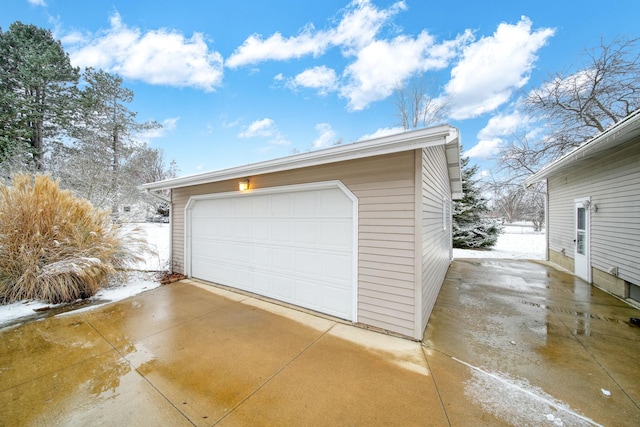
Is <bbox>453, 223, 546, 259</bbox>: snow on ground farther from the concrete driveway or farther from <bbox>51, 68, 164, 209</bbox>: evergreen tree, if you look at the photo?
<bbox>51, 68, 164, 209</bbox>: evergreen tree

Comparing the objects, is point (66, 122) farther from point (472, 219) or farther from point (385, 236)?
point (472, 219)

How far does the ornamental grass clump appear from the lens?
424cm

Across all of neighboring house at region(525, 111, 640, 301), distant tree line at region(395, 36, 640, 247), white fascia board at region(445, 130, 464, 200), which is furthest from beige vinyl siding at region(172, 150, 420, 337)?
distant tree line at region(395, 36, 640, 247)

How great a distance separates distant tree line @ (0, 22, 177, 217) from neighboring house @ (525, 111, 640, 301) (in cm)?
1563

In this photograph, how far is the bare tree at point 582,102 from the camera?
8625mm

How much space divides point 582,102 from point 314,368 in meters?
14.7

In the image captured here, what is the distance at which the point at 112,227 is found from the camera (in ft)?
17.7

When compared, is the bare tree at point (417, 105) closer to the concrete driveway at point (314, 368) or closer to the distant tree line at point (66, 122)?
the concrete driveway at point (314, 368)

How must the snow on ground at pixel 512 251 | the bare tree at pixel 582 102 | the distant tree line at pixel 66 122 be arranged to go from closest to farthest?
the bare tree at pixel 582 102 → the snow on ground at pixel 512 251 → the distant tree line at pixel 66 122

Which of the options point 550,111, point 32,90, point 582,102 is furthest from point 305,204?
point 32,90

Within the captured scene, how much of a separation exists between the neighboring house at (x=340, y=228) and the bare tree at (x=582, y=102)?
8.79 metres

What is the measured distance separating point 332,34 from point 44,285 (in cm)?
1039

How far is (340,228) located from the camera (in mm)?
3727

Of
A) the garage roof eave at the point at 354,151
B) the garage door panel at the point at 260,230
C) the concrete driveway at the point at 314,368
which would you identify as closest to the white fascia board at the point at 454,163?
the garage roof eave at the point at 354,151
